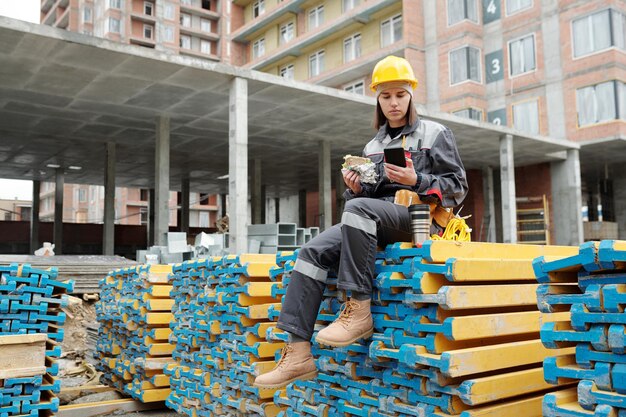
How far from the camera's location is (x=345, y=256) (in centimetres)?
356

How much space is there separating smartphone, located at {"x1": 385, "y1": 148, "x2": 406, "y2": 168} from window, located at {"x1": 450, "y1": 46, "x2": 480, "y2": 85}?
27.4 meters

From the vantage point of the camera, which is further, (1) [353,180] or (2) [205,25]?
(2) [205,25]

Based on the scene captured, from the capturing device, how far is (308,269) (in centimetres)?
373

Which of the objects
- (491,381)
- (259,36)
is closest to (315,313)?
(491,381)

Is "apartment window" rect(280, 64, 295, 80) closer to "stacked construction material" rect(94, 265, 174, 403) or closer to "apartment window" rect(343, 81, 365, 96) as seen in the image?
"apartment window" rect(343, 81, 365, 96)

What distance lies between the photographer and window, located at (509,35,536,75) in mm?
27406

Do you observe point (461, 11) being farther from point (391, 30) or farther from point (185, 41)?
point (185, 41)

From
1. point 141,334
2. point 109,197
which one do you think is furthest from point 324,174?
point 141,334

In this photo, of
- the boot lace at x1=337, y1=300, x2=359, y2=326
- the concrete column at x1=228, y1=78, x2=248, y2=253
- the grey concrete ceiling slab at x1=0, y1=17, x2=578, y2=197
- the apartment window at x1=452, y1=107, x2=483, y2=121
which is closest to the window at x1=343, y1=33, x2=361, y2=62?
the grey concrete ceiling slab at x1=0, y1=17, x2=578, y2=197

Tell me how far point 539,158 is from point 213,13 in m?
53.2

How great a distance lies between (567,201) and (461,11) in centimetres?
1138

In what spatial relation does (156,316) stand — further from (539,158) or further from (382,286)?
(539,158)

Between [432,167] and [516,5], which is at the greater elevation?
[516,5]

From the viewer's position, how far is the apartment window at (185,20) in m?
67.2
